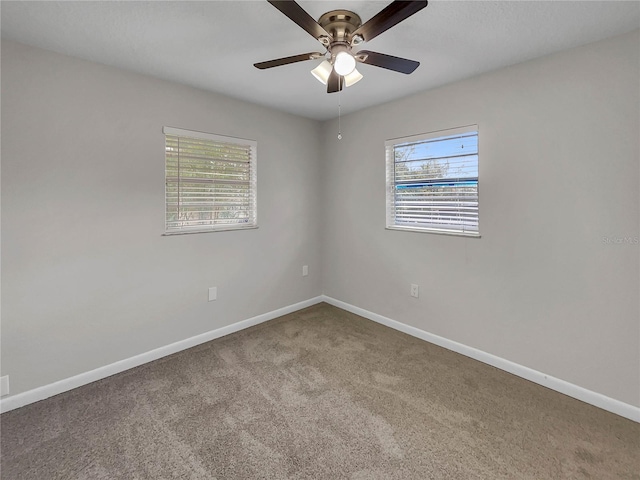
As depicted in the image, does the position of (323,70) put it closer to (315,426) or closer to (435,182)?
(435,182)

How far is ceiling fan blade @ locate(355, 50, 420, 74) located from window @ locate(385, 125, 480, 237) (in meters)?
1.11

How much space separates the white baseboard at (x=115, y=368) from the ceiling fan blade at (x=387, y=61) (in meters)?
2.65

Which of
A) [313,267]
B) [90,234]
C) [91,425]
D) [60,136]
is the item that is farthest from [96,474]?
[313,267]

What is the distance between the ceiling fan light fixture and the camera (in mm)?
1536

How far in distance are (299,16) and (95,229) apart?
2068mm

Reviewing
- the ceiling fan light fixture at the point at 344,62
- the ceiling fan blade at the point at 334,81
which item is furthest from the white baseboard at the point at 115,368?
the ceiling fan light fixture at the point at 344,62

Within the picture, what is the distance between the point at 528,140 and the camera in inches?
88.1

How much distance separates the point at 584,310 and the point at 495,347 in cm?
69

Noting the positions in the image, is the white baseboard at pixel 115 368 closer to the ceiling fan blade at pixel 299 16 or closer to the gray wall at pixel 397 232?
the gray wall at pixel 397 232

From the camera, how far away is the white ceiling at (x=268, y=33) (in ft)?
5.32

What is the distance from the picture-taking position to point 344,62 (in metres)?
1.55

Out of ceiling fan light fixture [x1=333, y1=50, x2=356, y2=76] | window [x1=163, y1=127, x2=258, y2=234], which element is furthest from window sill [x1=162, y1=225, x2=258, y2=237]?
ceiling fan light fixture [x1=333, y1=50, x2=356, y2=76]

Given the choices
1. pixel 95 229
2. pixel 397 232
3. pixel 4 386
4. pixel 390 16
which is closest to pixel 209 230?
pixel 95 229

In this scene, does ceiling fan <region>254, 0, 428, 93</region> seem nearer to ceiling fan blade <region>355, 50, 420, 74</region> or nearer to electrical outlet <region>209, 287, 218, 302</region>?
ceiling fan blade <region>355, 50, 420, 74</region>
